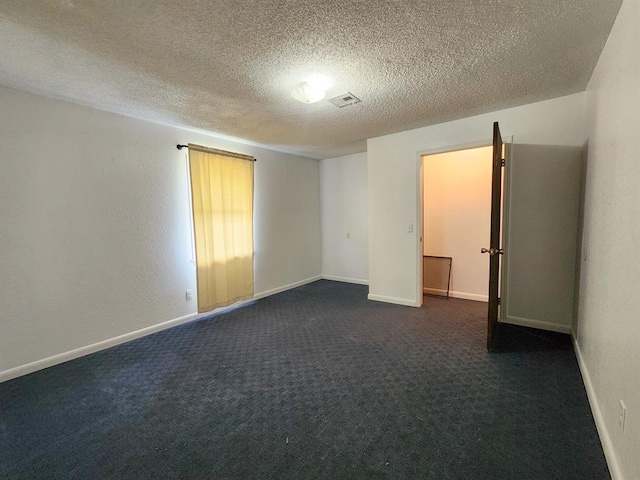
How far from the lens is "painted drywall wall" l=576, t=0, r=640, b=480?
128cm

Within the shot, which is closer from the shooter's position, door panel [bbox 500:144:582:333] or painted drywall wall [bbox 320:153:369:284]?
door panel [bbox 500:144:582:333]

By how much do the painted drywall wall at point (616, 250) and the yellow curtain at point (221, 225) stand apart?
3.63 meters

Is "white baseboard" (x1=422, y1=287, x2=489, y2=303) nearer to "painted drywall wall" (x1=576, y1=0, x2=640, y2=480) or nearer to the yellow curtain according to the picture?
"painted drywall wall" (x1=576, y1=0, x2=640, y2=480)

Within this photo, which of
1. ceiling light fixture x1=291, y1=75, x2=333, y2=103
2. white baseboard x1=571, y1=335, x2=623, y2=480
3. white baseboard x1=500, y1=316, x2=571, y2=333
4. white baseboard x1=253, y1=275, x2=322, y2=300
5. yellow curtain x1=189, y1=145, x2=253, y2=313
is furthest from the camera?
white baseboard x1=253, y1=275, x2=322, y2=300

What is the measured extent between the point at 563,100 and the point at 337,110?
7.01 ft

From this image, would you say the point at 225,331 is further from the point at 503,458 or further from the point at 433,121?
the point at 433,121

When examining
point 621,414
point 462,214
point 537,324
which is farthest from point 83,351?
point 462,214

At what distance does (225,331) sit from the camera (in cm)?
333

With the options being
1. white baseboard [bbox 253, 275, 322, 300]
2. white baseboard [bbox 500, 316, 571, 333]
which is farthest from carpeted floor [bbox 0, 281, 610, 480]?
white baseboard [bbox 253, 275, 322, 300]

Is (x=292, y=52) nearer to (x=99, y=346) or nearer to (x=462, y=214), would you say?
(x=99, y=346)

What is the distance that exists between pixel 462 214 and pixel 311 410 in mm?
3483

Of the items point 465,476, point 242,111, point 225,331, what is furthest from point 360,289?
point 465,476

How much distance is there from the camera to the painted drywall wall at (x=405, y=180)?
3080mm

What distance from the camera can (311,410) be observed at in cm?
195
